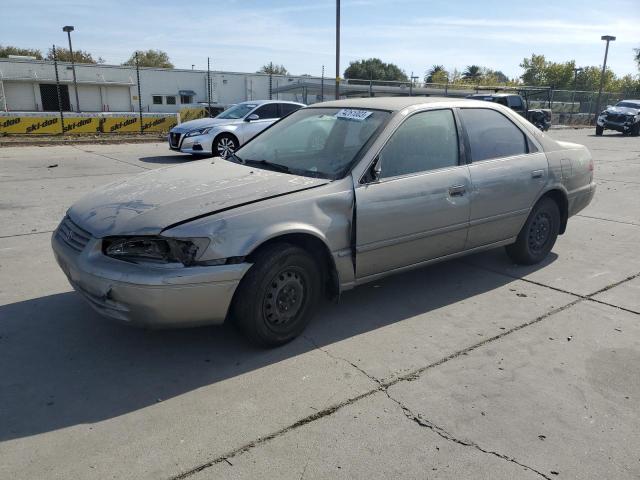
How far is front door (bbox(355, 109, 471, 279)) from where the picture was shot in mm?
3688

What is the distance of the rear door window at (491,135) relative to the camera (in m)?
4.42

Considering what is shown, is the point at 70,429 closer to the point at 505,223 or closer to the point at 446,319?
the point at 446,319

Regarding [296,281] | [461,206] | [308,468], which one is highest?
[461,206]

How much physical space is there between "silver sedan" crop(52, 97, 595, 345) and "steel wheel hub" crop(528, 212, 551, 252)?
23mm

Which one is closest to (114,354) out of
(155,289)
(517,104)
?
(155,289)

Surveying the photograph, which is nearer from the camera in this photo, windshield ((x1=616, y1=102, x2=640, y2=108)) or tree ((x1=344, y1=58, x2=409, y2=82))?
windshield ((x1=616, y1=102, x2=640, y2=108))

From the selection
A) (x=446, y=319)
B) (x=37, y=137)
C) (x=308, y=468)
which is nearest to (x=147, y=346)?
(x=308, y=468)

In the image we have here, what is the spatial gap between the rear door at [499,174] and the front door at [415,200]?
0.16 metres

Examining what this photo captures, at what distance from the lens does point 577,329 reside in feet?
12.6

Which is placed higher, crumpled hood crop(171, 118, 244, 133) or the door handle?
crumpled hood crop(171, 118, 244, 133)

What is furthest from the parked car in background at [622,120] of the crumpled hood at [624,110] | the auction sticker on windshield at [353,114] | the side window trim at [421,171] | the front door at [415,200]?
the auction sticker on windshield at [353,114]

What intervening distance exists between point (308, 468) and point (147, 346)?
1.59 meters

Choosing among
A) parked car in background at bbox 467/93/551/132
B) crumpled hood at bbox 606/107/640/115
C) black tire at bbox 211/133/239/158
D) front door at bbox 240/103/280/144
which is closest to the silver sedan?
black tire at bbox 211/133/239/158

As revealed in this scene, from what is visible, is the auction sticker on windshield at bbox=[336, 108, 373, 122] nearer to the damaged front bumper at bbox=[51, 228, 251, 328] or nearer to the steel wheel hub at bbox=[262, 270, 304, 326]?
the steel wheel hub at bbox=[262, 270, 304, 326]
